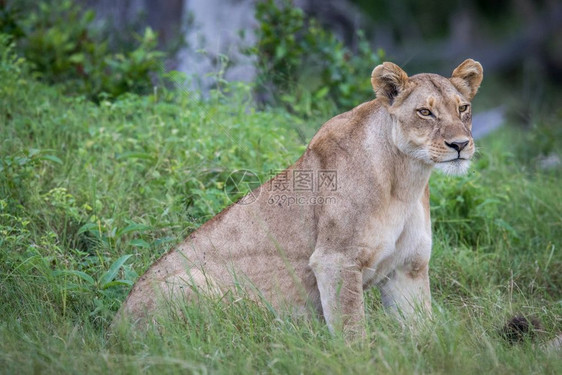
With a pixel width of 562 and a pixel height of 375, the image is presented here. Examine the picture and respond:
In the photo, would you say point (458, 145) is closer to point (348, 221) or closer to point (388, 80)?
point (388, 80)

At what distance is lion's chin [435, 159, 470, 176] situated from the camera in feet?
12.6

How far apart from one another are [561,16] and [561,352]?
16259mm

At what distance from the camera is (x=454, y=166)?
385 centimetres

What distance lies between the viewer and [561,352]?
12.1ft

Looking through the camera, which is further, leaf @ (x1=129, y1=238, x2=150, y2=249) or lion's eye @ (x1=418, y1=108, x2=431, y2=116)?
leaf @ (x1=129, y1=238, x2=150, y2=249)

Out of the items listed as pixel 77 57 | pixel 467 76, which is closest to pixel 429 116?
pixel 467 76

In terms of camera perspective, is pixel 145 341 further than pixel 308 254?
No

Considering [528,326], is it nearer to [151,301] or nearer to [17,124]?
[151,301]

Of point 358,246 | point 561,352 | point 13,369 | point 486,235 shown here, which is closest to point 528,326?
point 561,352

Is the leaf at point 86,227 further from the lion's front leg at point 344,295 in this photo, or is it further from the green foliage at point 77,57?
the green foliage at point 77,57

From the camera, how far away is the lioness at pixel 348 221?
12.7 feet

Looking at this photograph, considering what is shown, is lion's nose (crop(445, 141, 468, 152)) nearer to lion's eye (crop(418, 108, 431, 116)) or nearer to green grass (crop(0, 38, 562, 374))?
lion's eye (crop(418, 108, 431, 116))

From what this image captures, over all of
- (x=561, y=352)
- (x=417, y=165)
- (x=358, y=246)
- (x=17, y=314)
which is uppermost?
(x=417, y=165)
